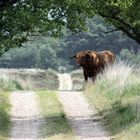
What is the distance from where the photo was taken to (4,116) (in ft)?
68.9

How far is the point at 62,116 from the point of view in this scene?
21.1 m

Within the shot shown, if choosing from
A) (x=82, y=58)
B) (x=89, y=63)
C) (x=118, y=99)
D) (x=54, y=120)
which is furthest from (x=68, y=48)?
(x=54, y=120)

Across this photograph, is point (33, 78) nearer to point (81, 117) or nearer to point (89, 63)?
point (89, 63)

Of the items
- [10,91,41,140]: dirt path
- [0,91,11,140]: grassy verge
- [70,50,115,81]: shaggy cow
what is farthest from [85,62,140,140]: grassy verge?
[0,91,11,140]: grassy verge

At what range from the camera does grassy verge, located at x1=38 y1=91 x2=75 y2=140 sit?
17291 mm

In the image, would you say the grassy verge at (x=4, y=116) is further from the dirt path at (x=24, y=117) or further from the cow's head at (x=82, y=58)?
the cow's head at (x=82, y=58)

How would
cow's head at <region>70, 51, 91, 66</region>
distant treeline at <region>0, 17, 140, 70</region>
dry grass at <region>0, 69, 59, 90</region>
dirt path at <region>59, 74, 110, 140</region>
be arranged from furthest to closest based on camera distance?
distant treeline at <region>0, 17, 140, 70</region> → dry grass at <region>0, 69, 59, 90</region> → cow's head at <region>70, 51, 91, 66</region> → dirt path at <region>59, 74, 110, 140</region>

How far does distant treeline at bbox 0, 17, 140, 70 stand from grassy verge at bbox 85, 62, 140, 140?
6998 cm

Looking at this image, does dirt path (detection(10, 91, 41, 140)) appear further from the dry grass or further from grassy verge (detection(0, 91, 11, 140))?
the dry grass

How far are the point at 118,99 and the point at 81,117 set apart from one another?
2.07 metres

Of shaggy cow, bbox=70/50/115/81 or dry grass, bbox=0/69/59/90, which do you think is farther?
dry grass, bbox=0/69/59/90

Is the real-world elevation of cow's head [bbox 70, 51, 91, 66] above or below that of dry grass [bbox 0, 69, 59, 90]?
above

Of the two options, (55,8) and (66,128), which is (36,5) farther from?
(66,128)

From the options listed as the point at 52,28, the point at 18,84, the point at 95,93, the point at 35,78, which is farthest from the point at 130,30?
the point at 35,78
